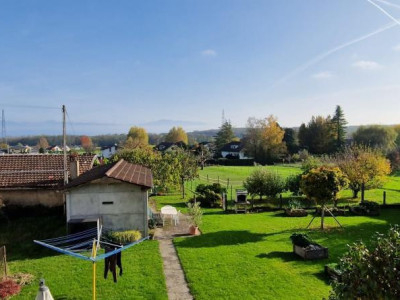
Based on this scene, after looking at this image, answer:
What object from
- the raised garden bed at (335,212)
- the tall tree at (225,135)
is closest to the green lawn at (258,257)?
the raised garden bed at (335,212)

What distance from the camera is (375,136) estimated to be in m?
88.5

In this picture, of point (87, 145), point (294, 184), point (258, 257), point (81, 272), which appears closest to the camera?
point (81, 272)

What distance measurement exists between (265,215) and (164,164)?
12.0 metres

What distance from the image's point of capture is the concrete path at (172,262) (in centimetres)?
1195

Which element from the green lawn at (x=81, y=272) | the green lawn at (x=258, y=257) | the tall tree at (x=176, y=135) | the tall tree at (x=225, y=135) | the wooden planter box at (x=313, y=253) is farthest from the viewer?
the tall tree at (x=176, y=135)

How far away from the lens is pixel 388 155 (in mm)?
63812

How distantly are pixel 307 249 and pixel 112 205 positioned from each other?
1034 cm

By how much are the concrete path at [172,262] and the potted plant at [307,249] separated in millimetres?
5499

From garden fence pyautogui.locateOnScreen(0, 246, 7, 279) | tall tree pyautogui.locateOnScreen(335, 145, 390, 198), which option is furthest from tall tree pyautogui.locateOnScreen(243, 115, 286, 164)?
garden fence pyautogui.locateOnScreen(0, 246, 7, 279)

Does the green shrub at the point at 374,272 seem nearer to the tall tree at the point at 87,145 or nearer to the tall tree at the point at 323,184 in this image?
the tall tree at the point at 323,184

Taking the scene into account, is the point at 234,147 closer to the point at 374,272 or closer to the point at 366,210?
the point at 366,210

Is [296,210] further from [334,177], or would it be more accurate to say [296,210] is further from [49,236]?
[49,236]

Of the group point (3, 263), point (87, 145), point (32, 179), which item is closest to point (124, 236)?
point (3, 263)

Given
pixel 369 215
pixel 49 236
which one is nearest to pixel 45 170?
pixel 49 236
